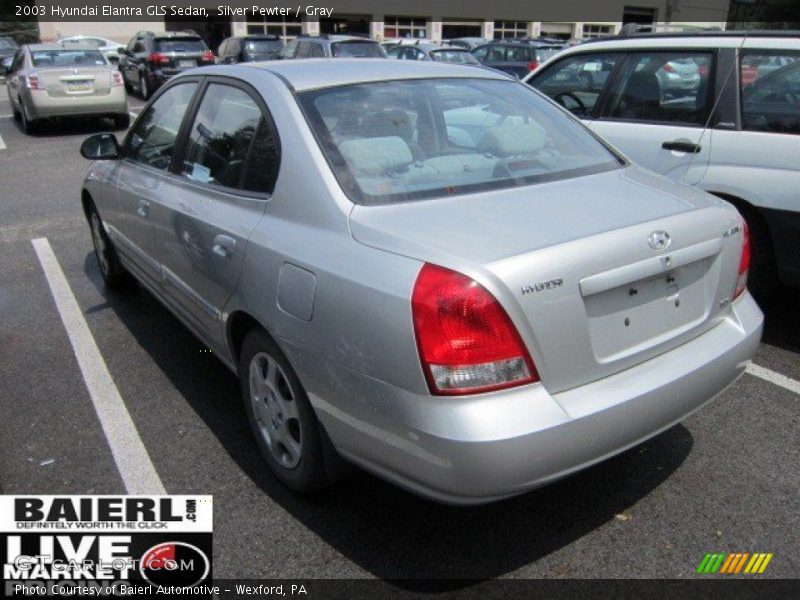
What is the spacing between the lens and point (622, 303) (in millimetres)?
2404

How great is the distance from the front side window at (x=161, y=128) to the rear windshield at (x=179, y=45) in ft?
46.9

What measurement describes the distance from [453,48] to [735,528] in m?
16.3

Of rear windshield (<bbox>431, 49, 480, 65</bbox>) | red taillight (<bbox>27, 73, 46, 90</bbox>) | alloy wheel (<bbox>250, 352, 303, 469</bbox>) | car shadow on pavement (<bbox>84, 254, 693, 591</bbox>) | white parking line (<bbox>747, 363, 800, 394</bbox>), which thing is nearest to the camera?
car shadow on pavement (<bbox>84, 254, 693, 591</bbox>)

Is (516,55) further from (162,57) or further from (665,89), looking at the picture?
(665,89)

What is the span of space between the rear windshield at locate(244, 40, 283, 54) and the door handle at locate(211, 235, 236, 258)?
17735 mm

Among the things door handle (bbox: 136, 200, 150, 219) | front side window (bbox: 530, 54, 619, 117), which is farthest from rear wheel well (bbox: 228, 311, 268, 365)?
front side window (bbox: 530, 54, 619, 117)

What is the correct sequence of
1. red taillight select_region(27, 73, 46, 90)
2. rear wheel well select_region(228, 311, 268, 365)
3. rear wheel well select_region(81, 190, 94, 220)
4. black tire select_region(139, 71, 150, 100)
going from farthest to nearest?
black tire select_region(139, 71, 150, 100)
red taillight select_region(27, 73, 46, 90)
rear wheel well select_region(81, 190, 94, 220)
rear wheel well select_region(228, 311, 268, 365)

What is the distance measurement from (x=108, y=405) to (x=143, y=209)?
106 cm

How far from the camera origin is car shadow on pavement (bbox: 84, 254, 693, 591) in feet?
8.45

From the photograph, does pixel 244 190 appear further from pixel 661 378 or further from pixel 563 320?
pixel 661 378

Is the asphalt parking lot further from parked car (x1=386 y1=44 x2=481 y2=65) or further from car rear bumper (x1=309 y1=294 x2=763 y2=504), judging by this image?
parked car (x1=386 y1=44 x2=481 y2=65)

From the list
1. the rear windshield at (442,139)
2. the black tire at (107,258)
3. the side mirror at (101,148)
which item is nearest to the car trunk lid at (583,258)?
the rear windshield at (442,139)

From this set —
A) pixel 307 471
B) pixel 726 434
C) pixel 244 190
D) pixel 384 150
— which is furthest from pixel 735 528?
pixel 244 190

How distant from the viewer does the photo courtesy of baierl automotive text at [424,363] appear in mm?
2229
